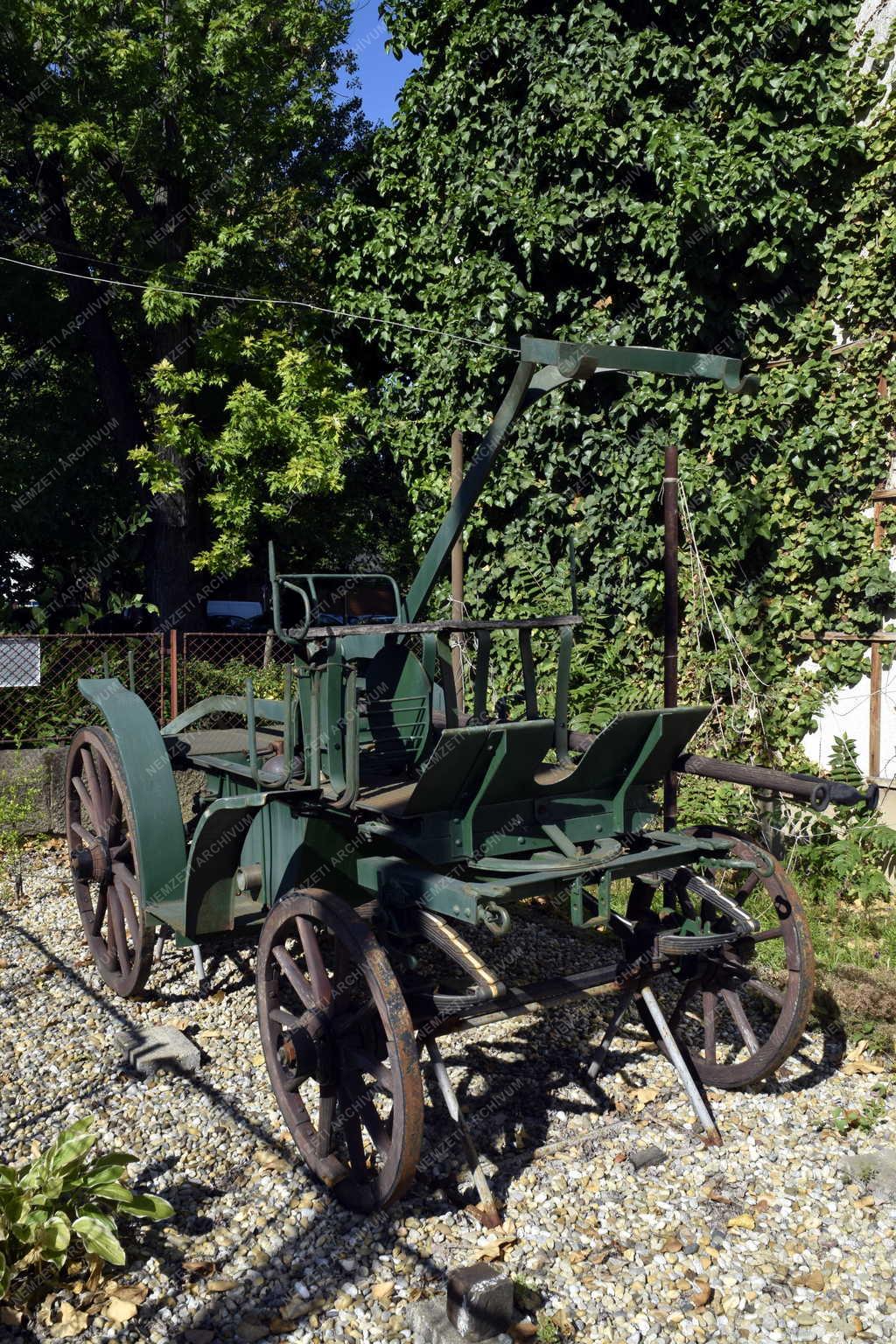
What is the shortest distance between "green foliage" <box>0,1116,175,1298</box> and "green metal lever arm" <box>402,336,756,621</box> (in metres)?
2.41

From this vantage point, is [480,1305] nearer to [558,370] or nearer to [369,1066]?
[369,1066]

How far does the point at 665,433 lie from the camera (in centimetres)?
761

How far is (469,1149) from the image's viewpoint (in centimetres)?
331

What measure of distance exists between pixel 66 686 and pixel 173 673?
836 mm

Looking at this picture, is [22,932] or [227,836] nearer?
[227,836]

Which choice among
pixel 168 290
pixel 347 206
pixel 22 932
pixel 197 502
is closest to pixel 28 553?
pixel 197 502

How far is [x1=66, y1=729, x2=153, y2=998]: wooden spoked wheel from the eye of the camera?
482 cm

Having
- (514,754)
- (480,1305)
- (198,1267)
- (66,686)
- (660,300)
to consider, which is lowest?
(198,1267)

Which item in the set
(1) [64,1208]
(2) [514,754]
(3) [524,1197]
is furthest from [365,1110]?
(2) [514,754]

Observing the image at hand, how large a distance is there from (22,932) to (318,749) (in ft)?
11.1

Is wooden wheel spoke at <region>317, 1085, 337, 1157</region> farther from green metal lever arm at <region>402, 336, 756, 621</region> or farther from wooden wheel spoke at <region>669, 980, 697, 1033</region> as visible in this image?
green metal lever arm at <region>402, 336, 756, 621</region>

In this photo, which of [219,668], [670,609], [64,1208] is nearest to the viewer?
[64,1208]

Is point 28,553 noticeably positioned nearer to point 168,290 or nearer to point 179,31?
point 168,290

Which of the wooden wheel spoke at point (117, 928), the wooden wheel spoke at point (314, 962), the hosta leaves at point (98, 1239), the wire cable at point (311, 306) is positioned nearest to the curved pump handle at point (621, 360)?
the wooden wheel spoke at point (314, 962)
